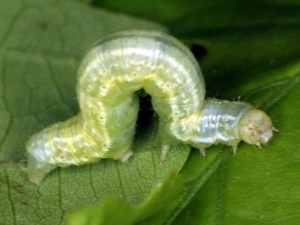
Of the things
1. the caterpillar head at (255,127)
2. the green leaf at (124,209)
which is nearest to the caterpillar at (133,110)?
the caterpillar head at (255,127)

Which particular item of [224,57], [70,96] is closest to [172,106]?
[224,57]

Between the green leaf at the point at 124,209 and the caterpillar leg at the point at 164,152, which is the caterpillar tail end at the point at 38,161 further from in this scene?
the green leaf at the point at 124,209

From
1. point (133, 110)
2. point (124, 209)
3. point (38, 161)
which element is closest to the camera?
point (124, 209)

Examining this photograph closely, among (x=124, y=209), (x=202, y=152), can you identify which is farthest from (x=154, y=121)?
(x=124, y=209)

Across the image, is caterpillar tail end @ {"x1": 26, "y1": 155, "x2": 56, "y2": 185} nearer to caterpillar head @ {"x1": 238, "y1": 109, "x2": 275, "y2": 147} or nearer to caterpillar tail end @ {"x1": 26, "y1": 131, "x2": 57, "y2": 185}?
caterpillar tail end @ {"x1": 26, "y1": 131, "x2": 57, "y2": 185}

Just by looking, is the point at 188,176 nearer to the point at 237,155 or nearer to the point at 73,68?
the point at 237,155

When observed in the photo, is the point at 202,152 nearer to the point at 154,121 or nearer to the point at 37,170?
the point at 154,121
